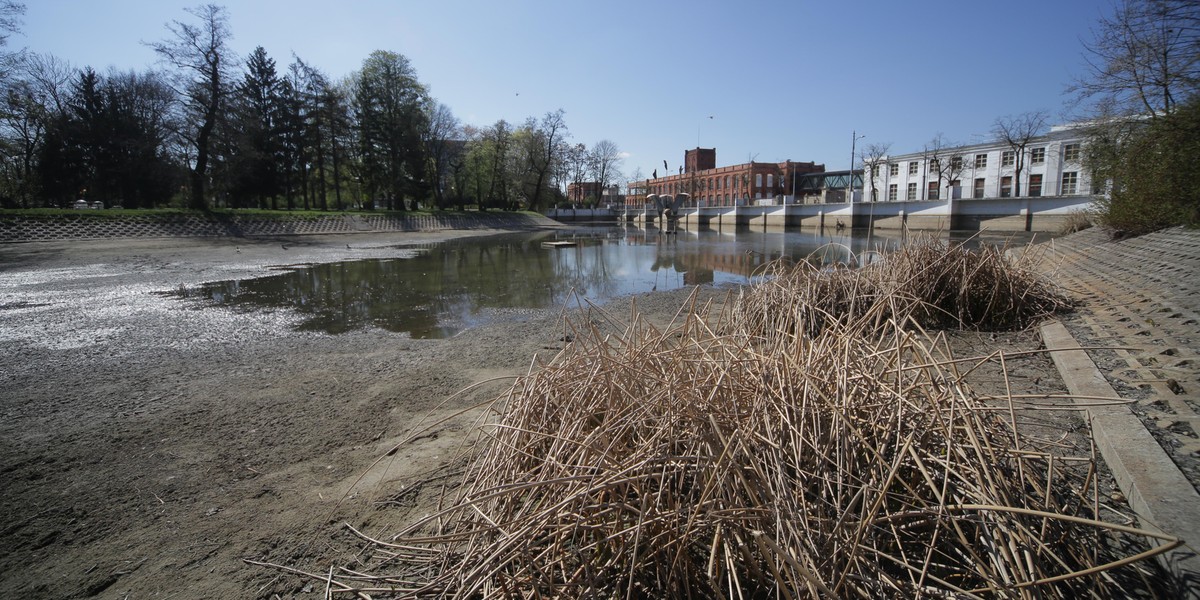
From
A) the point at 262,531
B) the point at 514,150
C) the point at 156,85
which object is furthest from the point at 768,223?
the point at 262,531

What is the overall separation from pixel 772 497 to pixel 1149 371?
444 cm

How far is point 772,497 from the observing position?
1757 mm

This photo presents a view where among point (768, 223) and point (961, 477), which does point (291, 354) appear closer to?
point (961, 477)

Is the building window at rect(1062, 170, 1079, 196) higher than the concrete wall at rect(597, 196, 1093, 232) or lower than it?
higher

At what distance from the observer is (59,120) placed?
39375 millimetres

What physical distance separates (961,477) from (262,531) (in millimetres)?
3699

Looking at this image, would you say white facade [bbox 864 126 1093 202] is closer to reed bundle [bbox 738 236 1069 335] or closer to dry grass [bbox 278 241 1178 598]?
reed bundle [bbox 738 236 1069 335]

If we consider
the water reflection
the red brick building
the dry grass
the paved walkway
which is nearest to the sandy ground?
the paved walkway

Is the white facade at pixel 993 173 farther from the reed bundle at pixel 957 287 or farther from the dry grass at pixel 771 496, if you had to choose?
the dry grass at pixel 771 496

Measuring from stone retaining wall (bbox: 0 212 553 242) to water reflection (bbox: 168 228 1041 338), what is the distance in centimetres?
1880

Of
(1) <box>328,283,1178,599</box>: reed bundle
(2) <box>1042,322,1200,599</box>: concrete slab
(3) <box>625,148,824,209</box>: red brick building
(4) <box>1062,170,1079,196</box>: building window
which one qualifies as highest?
(3) <box>625,148,824,209</box>: red brick building

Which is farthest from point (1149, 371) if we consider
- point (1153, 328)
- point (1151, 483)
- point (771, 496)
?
point (771, 496)

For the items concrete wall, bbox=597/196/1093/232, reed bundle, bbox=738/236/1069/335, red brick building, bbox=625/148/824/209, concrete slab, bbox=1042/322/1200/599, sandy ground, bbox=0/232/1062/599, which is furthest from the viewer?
red brick building, bbox=625/148/824/209

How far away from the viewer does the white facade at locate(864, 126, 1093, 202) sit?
55.1m
